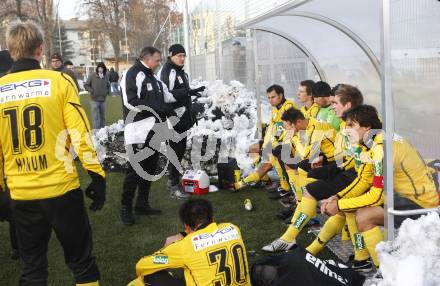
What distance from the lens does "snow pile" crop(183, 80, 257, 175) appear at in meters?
7.15

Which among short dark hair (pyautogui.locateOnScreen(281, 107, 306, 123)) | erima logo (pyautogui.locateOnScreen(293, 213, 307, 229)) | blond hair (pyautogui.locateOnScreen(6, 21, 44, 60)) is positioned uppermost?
blond hair (pyautogui.locateOnScreen(6, 21, 44, 60))

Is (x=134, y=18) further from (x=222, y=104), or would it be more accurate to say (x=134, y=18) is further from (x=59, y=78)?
(x=59, y=78)

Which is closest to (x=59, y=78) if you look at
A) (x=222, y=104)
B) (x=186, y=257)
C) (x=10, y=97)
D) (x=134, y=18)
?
(x=10, y=97)

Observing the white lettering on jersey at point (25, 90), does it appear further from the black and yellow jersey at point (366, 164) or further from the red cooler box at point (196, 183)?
the red cooler box at point (196, 183)

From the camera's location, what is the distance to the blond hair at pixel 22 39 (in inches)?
107

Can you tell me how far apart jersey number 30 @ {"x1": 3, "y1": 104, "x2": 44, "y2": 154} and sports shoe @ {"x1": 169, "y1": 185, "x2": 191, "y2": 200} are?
11.9 feet

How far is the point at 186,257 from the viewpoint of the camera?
287 centimetres

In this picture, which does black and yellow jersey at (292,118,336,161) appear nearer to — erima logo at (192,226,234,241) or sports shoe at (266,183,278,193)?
sports shoe at (266,183,278,193)

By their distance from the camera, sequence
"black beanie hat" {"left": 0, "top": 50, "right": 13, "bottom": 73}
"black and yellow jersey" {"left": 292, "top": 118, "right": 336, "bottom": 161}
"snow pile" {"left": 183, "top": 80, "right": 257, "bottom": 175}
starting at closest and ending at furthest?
"black beanie hat" {"left": 0, "top": 50, "right": 13, "bottom": 73} < "black and yellow jersey" {"left": 292, "top": 118, "right": 336, "bottom": 161} < "snow pile" {"left": 183, "top": 80, "right": 257, "bottom": 175}

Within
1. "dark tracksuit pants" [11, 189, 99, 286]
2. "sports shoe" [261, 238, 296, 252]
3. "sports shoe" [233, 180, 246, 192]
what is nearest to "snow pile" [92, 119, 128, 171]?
"sports shoe" [233, 180, 246, 192]

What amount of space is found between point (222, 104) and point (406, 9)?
5.91m

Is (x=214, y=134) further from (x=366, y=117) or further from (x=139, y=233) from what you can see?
(x=366, y=117)

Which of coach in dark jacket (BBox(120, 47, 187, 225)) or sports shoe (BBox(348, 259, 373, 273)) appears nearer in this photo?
sports shoe (BBox(348, 259, 373, 273))

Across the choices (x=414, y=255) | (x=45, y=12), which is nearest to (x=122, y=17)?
(x=45, y=12)
